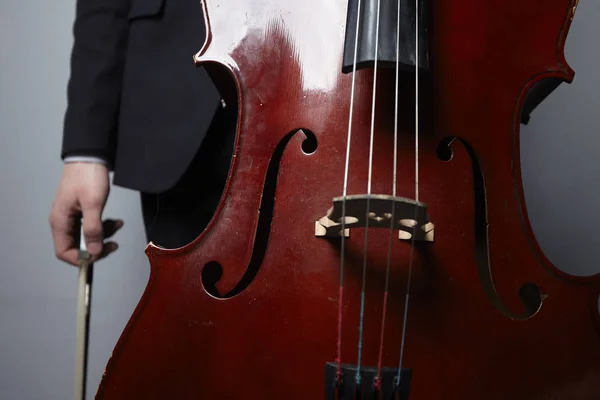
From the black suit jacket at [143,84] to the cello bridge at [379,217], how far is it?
27cm

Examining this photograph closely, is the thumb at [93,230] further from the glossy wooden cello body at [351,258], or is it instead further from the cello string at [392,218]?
the cello string at [392,218]

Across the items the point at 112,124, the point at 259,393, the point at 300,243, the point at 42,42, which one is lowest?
the point at 259,393

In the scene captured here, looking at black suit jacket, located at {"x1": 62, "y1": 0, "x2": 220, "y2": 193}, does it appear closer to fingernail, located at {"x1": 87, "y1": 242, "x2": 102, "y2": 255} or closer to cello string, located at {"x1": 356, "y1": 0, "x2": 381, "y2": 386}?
fingernail, located at {"x1": 87, "y1": 242, "x2": 102, "y2": 255}

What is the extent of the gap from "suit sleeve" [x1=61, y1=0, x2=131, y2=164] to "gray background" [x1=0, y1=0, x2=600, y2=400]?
0.30m

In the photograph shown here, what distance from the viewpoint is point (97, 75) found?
2.26 feet

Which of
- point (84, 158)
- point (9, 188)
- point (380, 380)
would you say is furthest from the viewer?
point (9, 188)

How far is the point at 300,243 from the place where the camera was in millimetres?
495

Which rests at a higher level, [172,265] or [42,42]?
[42,42]

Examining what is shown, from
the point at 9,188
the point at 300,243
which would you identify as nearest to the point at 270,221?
the point at 300,243

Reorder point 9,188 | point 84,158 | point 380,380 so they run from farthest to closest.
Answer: point 9,188
point 84,158
point 380,380

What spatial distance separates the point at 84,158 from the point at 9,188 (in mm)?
357

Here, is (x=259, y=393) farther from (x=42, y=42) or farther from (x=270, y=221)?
(x=42, y=42)

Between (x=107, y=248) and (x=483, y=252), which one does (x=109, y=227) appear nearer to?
(x=107, y=248)

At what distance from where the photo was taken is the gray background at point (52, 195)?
3.04 ft
